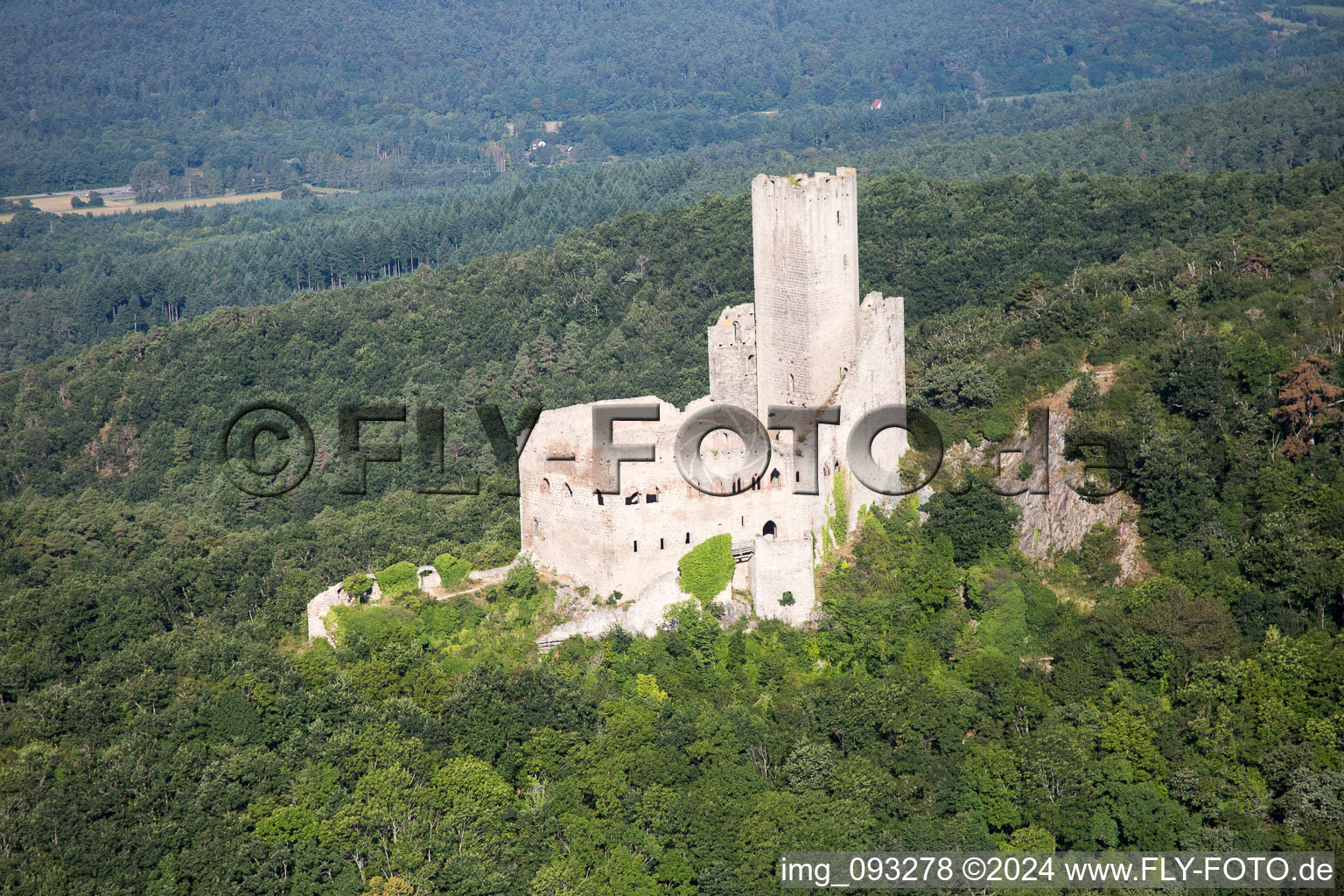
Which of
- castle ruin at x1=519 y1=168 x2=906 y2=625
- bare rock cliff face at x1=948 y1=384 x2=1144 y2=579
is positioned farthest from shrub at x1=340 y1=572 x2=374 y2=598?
bare rock cliff face at x1=948 y1=384 x2=1144 y2=579

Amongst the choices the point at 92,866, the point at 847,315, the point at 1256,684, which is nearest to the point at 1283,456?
the point at 1256,684

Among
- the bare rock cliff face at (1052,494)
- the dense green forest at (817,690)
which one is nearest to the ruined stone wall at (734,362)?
the dense green forest at (817,690)

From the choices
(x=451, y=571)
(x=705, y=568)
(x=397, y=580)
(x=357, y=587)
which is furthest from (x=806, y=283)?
(x=357, y=587)

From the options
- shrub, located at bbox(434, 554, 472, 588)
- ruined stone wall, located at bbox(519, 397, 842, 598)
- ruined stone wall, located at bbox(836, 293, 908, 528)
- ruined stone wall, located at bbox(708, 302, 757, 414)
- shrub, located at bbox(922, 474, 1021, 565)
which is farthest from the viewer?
shrub, located at bbox(922, 474, 1021, 565)

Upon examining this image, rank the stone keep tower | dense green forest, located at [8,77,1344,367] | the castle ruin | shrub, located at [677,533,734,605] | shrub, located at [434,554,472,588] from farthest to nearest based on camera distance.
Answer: dense green forest, located at [8,77,1344,367], shrub, located at [434,554,472,588], the stone keep tower, shrub, located at [677,533,734,605], the castle ruin

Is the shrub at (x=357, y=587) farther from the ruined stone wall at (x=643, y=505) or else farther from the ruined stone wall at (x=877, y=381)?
the ruined stone wall at (x=877, y=381)

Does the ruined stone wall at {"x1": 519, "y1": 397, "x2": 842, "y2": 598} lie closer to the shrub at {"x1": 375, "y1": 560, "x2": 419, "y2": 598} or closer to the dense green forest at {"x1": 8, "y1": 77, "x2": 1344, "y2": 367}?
the shrub at {"x1": 375, "y1": 560, "x2": 419, "y2": 598}

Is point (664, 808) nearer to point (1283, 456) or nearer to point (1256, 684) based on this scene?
point (1256, 684)
